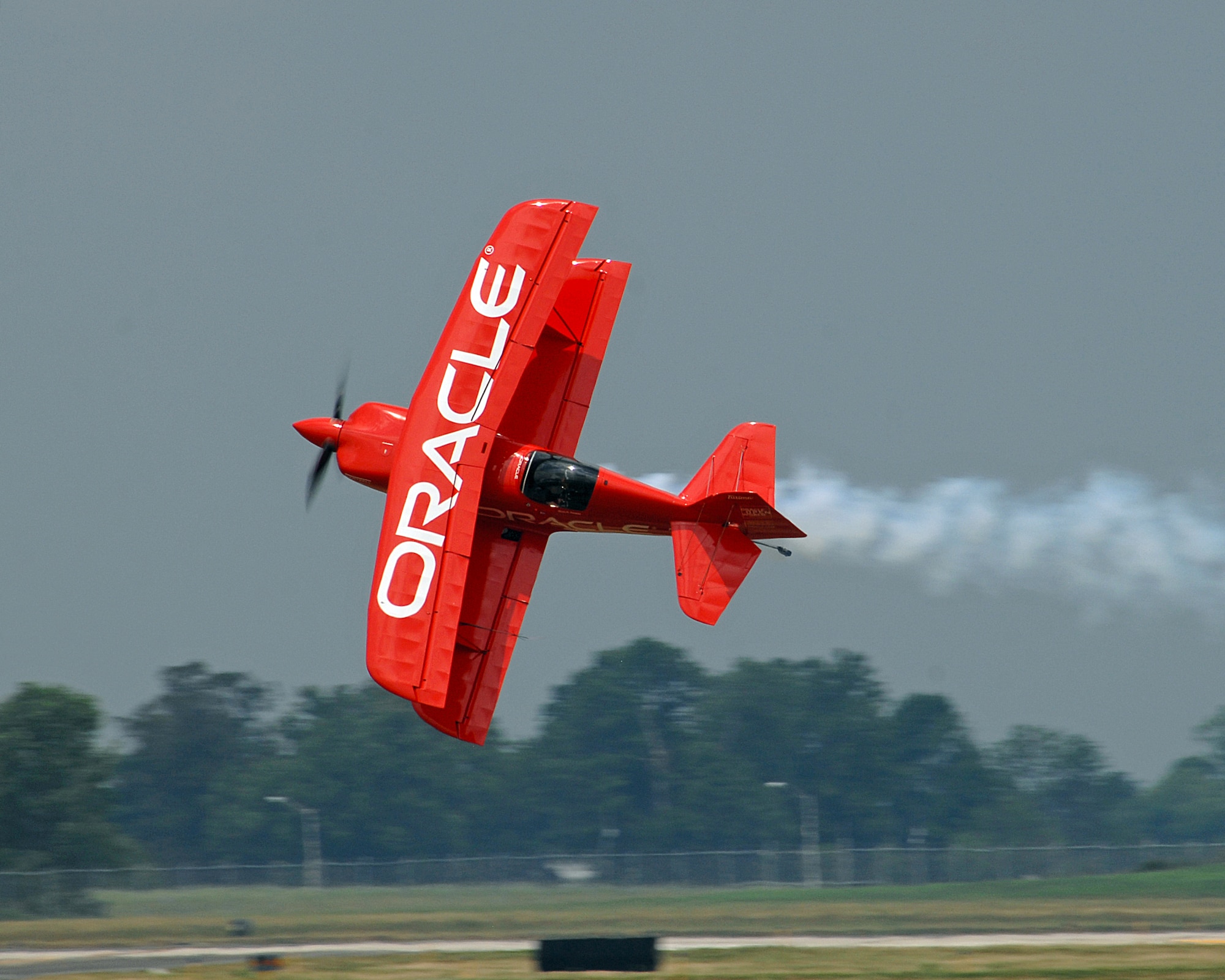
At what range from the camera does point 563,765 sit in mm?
→ 88875

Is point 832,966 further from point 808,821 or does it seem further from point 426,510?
point 808,821

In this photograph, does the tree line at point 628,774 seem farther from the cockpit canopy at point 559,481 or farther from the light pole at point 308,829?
the cockpit canopy at point 559,481

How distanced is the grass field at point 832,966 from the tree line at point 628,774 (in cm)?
5216

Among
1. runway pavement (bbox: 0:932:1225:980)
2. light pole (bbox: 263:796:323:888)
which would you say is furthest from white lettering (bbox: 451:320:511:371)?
light pole (bbox: 263:796:323:888)

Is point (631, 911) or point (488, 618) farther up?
point (488, 618)

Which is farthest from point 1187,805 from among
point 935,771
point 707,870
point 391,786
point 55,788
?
point 55,788

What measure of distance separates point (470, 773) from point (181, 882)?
145 feet

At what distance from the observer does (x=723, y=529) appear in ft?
77.8

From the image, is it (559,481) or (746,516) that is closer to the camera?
(559,481)

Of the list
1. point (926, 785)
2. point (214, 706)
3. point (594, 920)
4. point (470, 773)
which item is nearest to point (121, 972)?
point (594, 920)

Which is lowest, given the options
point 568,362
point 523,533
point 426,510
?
point 426,510

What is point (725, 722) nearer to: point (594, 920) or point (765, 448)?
point (594, 920)

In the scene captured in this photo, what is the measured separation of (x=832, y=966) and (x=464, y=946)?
851cm

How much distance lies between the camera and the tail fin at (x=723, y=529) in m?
23.5
